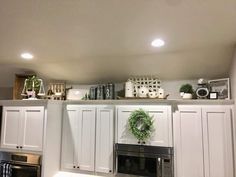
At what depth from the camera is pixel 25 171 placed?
135 inches

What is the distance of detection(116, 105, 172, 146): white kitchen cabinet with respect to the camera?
10.1 feet

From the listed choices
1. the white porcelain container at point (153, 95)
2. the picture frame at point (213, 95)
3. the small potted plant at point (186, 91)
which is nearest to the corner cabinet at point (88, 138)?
the white porcelain container at point (153, 95)

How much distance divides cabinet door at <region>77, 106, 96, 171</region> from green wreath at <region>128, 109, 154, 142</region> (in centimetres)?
70

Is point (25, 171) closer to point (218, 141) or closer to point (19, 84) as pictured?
point (19, 84)

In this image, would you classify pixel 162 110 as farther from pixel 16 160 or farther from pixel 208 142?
pixel 16 160

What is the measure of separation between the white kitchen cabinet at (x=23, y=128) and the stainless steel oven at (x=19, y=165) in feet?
0.41

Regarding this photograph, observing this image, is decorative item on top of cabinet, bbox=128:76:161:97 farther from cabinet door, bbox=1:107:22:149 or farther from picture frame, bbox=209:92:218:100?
cabinet door, bbox=1:107:22:149

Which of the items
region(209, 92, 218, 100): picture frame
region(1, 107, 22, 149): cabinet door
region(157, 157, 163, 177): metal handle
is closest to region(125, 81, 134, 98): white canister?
region(157, 157, 163, 177): metal handle

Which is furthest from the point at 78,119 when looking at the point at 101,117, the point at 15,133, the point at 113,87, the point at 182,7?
the point at 182,7

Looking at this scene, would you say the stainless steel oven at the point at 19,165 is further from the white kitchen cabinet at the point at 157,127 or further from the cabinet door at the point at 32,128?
the white kitchen cabinet at the point at 157,127

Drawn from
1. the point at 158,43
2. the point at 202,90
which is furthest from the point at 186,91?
the point at 158,43

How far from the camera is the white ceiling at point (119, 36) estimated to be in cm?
189

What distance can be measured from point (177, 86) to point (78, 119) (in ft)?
5.32

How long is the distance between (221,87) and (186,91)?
0.46 m
